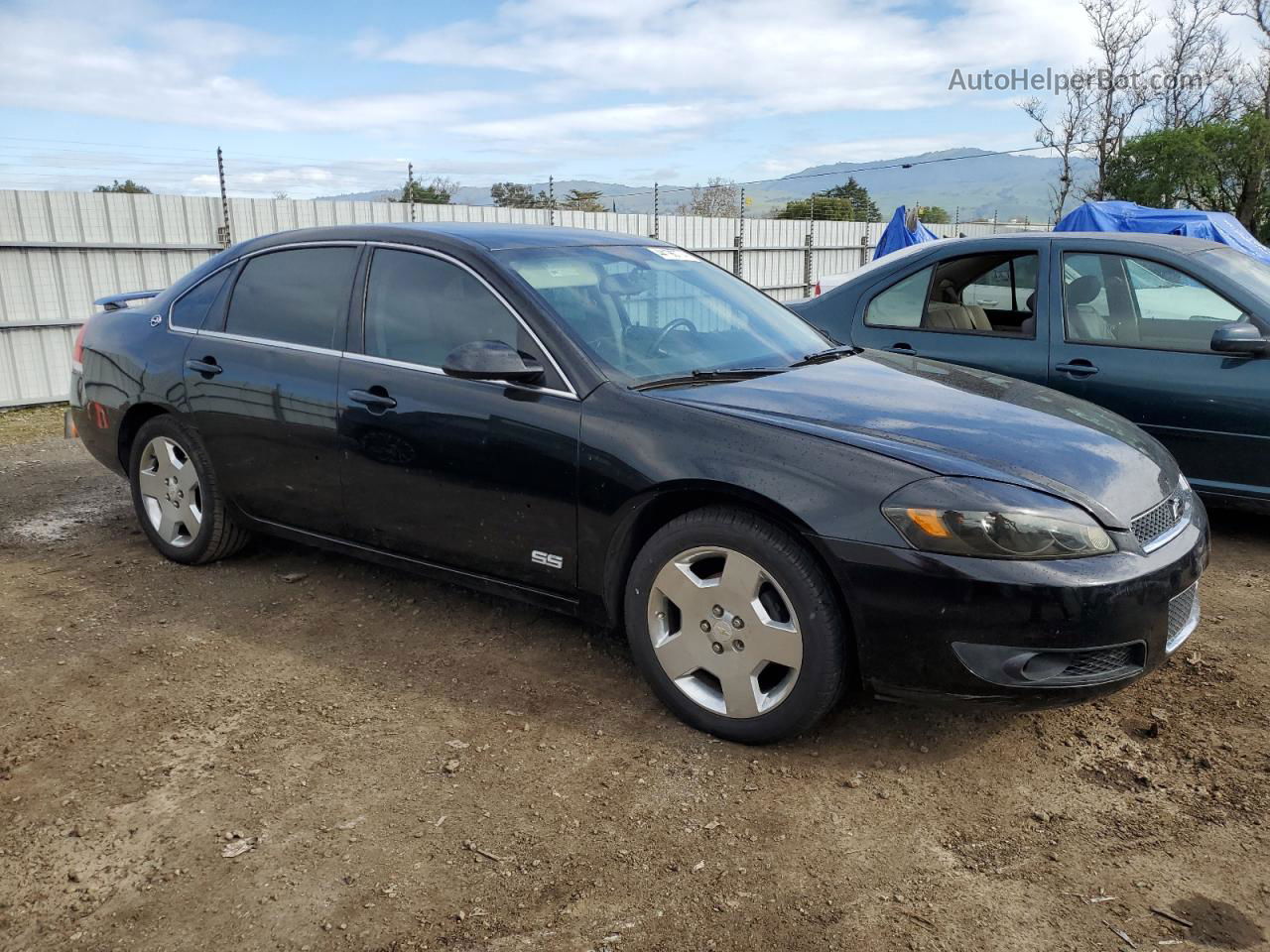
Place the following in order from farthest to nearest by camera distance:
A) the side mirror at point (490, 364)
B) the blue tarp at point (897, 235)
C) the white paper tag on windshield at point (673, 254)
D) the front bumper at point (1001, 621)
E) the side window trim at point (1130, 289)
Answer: the blue tarp at point (897, 235), the side window trim at point (1130, 289), the white paper tag on windshield at point (673, 254), the side mirror at point (490, 364), the front bumper at point (1001, 621)

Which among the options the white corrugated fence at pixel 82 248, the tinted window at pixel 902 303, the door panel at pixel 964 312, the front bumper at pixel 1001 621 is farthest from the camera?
the white corrugated fence at pixel 82 248

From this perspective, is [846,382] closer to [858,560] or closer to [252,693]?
[858,560]

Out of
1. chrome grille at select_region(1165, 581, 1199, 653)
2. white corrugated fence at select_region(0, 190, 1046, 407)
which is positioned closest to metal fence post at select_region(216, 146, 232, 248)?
white corrugated fence at select_region(0, 190, 1046, 407)

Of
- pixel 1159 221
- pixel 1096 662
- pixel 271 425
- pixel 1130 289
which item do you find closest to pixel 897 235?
pixel 1159 221

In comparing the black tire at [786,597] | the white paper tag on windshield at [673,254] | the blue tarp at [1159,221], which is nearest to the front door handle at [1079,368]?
the white paper tag on windshield at [673,254]

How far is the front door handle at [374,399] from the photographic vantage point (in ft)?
12.4

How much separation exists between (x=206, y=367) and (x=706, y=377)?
2303 millimetres

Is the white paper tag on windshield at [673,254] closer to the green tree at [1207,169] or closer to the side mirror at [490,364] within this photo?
the side mirror at [490,364]

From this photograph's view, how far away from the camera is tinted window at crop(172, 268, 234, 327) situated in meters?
4.56

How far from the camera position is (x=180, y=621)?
4133mm

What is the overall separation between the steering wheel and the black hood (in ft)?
Result: 1.04

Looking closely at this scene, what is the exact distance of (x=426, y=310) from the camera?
3812 mm

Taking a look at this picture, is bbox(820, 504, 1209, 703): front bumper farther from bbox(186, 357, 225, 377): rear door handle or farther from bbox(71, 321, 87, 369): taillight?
bbox(71, 321, 87, 369): taillight

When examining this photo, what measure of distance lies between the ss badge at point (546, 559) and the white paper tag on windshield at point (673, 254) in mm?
1494
